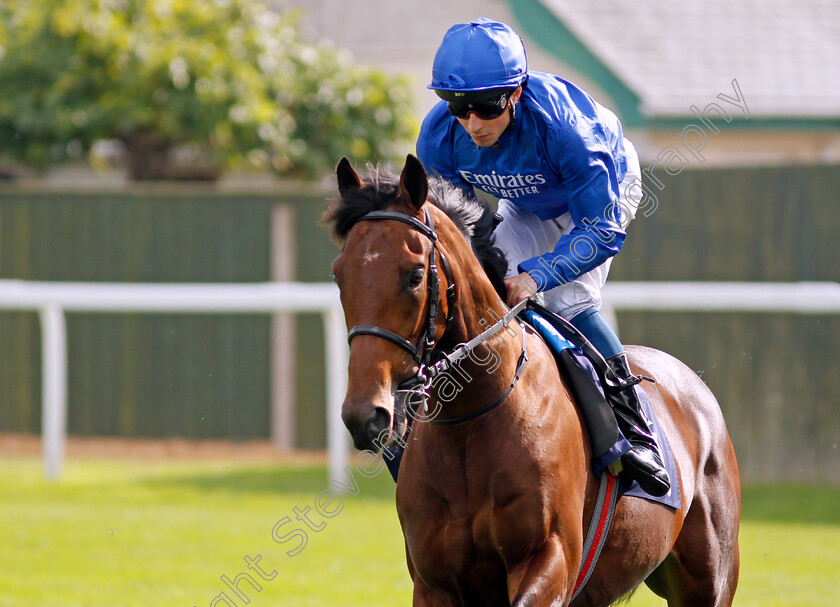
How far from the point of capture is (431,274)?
9.95ft

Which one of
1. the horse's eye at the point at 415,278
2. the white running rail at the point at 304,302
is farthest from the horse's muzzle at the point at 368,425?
the white running rail at the point at 304,302

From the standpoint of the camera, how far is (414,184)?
10.2ft

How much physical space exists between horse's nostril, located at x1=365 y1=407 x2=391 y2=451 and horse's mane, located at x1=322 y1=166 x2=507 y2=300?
0.55 m

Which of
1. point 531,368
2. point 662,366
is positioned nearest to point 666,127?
point 662,366

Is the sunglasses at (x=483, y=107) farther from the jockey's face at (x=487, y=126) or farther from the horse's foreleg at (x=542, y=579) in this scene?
the horse's foreleg at (x=542, y=579)

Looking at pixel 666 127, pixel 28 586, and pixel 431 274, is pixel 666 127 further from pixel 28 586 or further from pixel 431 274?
pixel 431 274

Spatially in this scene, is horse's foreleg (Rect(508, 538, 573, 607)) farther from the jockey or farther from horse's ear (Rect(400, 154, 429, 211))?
horse's ear (Rect(400, 154, 429, 211))

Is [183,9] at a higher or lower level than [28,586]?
higher

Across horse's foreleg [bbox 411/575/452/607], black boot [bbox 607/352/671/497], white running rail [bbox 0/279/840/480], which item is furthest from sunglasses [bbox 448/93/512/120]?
white running rail [bbox 0/279/840/480]

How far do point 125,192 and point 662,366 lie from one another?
6869 mm

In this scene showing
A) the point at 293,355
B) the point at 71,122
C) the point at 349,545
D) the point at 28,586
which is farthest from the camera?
the point at 71,122

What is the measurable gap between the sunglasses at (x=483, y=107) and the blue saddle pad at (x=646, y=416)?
0.67 m

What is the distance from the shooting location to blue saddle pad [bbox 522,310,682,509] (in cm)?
379

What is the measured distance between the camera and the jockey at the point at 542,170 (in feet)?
11.4
